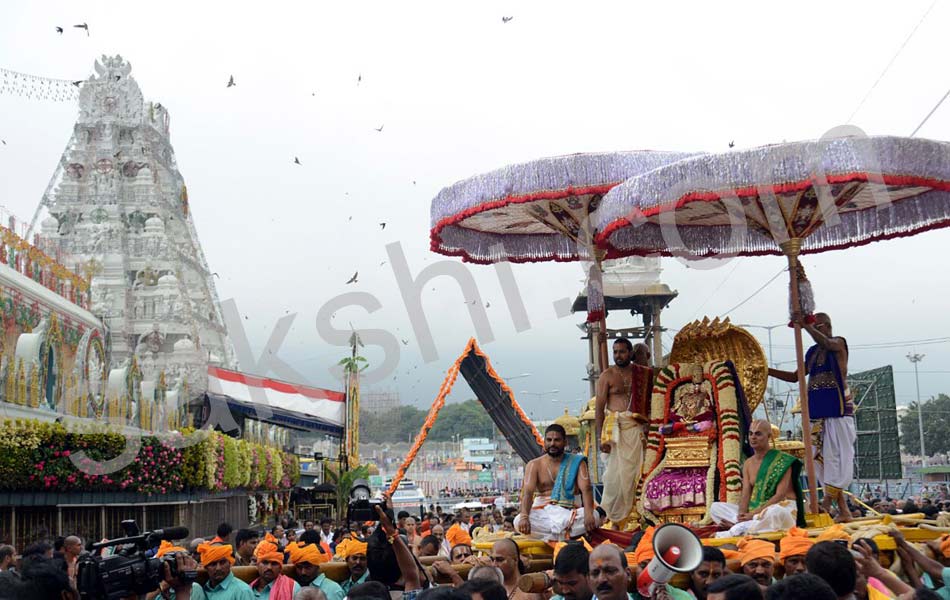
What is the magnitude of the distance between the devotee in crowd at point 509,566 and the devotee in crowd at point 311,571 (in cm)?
153

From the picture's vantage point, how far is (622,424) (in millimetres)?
10547

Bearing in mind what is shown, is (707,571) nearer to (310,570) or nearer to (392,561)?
(392,561)

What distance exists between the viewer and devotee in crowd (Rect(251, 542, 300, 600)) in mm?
7148

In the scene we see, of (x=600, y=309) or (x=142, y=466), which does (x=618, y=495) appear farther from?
(x=142, y=466)

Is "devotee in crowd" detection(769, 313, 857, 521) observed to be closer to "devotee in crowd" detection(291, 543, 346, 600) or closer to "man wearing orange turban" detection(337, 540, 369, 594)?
"man wearing orange turban" detection(337, 540, 369, 594)

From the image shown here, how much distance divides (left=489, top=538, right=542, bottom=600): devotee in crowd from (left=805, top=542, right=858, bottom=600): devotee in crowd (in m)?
2.10

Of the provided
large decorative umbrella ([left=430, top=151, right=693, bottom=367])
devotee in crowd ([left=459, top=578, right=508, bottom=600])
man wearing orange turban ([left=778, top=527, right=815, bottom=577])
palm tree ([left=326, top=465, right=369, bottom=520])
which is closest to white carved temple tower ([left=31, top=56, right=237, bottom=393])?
palm tree ([left=326, top=465, right=369, bottom=520])

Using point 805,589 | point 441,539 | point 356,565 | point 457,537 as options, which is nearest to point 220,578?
point 356,565

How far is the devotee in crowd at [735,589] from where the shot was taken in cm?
417

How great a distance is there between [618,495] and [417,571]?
4419 millimetres

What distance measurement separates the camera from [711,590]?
14.6ft

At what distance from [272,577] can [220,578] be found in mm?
372

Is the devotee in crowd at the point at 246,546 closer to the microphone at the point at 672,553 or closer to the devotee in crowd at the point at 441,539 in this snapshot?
the devotee in crowd at the point at 441,539

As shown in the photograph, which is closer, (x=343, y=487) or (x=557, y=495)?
(x=557, y=495)
